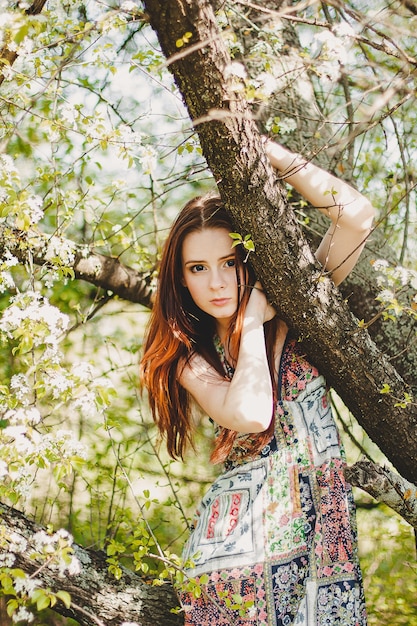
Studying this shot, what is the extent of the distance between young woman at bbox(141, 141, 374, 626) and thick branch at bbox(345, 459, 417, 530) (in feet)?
0.16

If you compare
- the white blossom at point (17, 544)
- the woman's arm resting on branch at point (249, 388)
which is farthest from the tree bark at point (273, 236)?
the white blossom at point (17, 544)

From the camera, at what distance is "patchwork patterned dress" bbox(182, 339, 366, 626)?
2.17 metres

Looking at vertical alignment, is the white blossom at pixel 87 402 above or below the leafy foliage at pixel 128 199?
below

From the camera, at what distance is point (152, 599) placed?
2.42 meters

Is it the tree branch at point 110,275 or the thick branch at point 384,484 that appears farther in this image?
the tree branch at point 110,275

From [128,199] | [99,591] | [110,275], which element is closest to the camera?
[99,591]

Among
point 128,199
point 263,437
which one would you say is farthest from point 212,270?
point 128,199

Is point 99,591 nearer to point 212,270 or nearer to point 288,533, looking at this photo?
point 288,533

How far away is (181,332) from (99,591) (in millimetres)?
900

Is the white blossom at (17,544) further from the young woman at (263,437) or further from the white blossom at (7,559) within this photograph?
the young woman at (263,437)

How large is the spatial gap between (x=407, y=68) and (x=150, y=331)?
121cm

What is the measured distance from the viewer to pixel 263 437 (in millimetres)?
2293

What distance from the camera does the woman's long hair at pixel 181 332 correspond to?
7.43 ft

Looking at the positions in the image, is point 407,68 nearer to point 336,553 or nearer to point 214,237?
point 214,237
